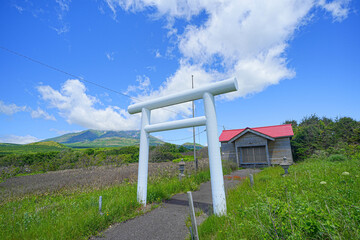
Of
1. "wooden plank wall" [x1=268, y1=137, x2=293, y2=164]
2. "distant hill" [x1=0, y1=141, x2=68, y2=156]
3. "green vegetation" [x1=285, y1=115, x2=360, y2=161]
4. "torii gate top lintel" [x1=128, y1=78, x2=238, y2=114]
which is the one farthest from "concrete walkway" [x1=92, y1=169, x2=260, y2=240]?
"distant hill" [x1=0, y1=141, x2=68, y2=156]

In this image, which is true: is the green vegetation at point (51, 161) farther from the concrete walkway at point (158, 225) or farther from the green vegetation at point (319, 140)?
the green vegetation at point (319, 140)

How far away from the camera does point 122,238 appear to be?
3.57 meters

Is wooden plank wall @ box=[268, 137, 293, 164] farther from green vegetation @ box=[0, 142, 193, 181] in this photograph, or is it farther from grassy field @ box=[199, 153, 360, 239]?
grassy field @ box=[199, 153, 360, 239]

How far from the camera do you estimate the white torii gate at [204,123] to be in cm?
429

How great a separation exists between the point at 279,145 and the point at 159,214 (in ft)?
46.1

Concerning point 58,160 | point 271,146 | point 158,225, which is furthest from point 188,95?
point 58,160

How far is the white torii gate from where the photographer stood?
429cm

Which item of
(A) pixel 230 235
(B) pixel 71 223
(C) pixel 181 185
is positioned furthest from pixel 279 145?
(B) pixel 71 223

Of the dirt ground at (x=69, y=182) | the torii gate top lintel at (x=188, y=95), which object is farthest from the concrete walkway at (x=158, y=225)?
the dirt ground at (x=69, y=182)

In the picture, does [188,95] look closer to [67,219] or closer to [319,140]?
[67,219]

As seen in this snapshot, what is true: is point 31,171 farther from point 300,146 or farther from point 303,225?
point 300,146

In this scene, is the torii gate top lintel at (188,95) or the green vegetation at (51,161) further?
the green vegetation at (51,161)

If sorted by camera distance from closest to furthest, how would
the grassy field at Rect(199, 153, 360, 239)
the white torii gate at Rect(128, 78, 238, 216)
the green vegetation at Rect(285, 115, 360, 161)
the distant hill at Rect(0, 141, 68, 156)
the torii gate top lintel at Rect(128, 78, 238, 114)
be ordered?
the grassy field at Rect(199, 153, 360, 239)
the white torii gate at Rect(128, 78, 238, 216)
the torii gate top lintel at Rect(128, 78, 238, 114)
the green vegetation at Rect(285, 115, 360, 161)
the distant hill at Rect(0, 141, 68, 156)

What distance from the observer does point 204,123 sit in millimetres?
4742
